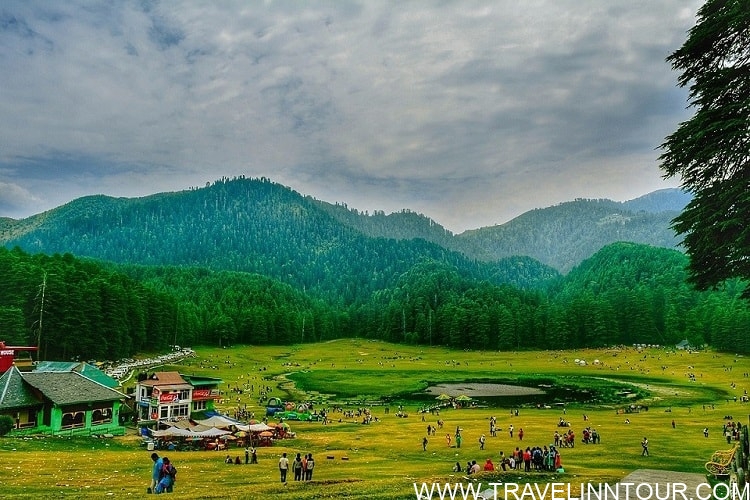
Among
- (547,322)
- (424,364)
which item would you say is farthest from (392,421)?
(547,322)

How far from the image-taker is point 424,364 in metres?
144

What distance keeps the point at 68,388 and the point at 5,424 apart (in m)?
7.08

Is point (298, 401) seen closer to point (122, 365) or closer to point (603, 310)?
point (122, 365)

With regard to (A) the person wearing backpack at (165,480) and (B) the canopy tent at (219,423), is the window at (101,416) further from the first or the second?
(A) the person wearing backpack at (165,480)

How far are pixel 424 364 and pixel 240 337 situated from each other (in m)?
74.1

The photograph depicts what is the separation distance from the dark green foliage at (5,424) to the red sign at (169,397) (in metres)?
15.5

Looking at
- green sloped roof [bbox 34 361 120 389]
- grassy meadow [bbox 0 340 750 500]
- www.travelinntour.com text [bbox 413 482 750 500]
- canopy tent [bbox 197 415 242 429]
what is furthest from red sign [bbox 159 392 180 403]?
www.travelinntour.com text [bbox 413 482 750 500]

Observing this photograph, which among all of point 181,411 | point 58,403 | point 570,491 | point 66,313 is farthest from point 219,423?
point 66,313

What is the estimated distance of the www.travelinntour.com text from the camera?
24.1 meters

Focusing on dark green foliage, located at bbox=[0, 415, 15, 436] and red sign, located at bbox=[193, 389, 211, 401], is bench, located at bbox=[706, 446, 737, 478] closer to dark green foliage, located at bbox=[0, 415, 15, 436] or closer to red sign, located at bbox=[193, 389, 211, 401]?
dark green foliage, located at bbox=[0, 415, 15, 436]

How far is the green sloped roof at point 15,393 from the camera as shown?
4844cm

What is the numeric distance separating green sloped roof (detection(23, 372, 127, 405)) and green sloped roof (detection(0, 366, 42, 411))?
672 mm

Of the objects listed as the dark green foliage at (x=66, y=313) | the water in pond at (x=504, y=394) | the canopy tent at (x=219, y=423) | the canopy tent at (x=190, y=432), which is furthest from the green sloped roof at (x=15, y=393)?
the water in pond at (x=504, y=394)

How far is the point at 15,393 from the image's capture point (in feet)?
163
